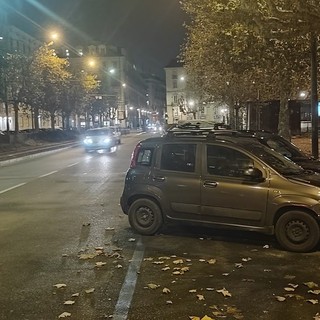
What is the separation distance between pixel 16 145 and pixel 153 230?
3439 cm

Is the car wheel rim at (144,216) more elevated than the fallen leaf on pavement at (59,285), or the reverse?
the car wheel rim at (144,216)

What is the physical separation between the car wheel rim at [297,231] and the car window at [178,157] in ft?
5.82

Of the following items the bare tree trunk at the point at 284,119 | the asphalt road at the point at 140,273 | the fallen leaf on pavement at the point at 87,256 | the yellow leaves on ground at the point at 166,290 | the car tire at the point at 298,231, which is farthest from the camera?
the bare tree trunk at the point at 284,119

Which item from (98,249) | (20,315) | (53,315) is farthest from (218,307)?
(98,249)

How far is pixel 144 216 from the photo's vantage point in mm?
9141

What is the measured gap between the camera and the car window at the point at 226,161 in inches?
325

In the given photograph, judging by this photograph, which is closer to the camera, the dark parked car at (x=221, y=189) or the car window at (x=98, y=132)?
the dark parked car at (x=221, y=189)

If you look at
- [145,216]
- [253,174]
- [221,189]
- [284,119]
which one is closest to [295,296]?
[253,174]

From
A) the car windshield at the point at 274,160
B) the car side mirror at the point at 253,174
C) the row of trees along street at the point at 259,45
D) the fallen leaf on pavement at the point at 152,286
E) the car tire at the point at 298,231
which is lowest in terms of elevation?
the fallen leaf on pavement at the point at 152,286

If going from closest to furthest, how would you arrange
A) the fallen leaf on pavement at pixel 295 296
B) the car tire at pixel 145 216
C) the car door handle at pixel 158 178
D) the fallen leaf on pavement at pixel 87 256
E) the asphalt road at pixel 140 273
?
1. the asphalt road at pixel 140 273
2. the fallen leaf on pavement at pixel 295 296
3. the fallen leaf on pavement at pixel 87 256
4. the car door handle at pixel 158 178
5. the car tire at pixel 145 216

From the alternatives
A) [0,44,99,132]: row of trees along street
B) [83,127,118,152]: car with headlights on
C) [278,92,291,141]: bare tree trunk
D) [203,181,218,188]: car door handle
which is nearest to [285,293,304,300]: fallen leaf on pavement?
[203,181,218,188]: car door handle

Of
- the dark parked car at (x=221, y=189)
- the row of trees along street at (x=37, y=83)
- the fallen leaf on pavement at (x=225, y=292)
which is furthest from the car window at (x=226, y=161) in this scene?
the row of trees along street at (x=37, y=83)

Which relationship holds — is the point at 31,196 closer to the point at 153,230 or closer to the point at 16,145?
the point at 153,230

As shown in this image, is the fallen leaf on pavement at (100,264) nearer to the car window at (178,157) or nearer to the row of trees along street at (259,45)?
the car window at (178,157)
